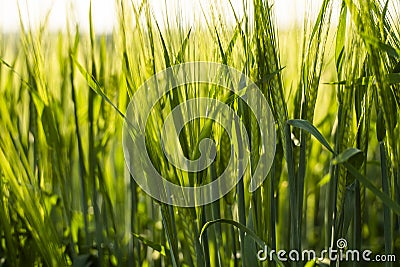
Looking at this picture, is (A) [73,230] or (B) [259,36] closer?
(B) [259,36]

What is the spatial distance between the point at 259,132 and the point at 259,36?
11 centimetres

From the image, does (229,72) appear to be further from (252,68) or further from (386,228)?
(386,228)

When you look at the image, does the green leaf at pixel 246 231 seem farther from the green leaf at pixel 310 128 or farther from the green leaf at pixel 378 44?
the green leaf at pixel 378 44

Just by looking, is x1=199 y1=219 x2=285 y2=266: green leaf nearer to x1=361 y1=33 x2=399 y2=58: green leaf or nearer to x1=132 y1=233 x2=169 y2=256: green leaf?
x1=132 y1=233 x2=169 y2=256: green leaf

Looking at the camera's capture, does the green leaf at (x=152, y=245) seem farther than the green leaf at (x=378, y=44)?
Yes

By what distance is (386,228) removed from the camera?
69 cm

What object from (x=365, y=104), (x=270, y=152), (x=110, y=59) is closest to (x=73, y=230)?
(x=110, y=59)

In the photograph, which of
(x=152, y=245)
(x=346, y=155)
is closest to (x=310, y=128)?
(x=346, y=155)

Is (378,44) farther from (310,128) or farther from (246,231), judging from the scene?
(246,231)

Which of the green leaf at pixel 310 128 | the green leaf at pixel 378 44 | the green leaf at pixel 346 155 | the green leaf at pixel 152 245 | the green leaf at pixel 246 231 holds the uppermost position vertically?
the green leaf at pixel 378 44

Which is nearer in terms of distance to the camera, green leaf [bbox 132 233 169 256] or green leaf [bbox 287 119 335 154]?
green leaf [bbox 287 119 335 154]

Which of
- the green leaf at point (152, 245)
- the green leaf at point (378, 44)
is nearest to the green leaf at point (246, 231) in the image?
the green leaf at point (152, 245)

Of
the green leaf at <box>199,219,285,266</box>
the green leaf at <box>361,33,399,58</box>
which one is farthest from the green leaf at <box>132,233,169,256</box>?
the green leaf at <box>361,33,399,58</box>

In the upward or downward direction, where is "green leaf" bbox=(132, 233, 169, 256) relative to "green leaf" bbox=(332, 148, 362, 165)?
downward
